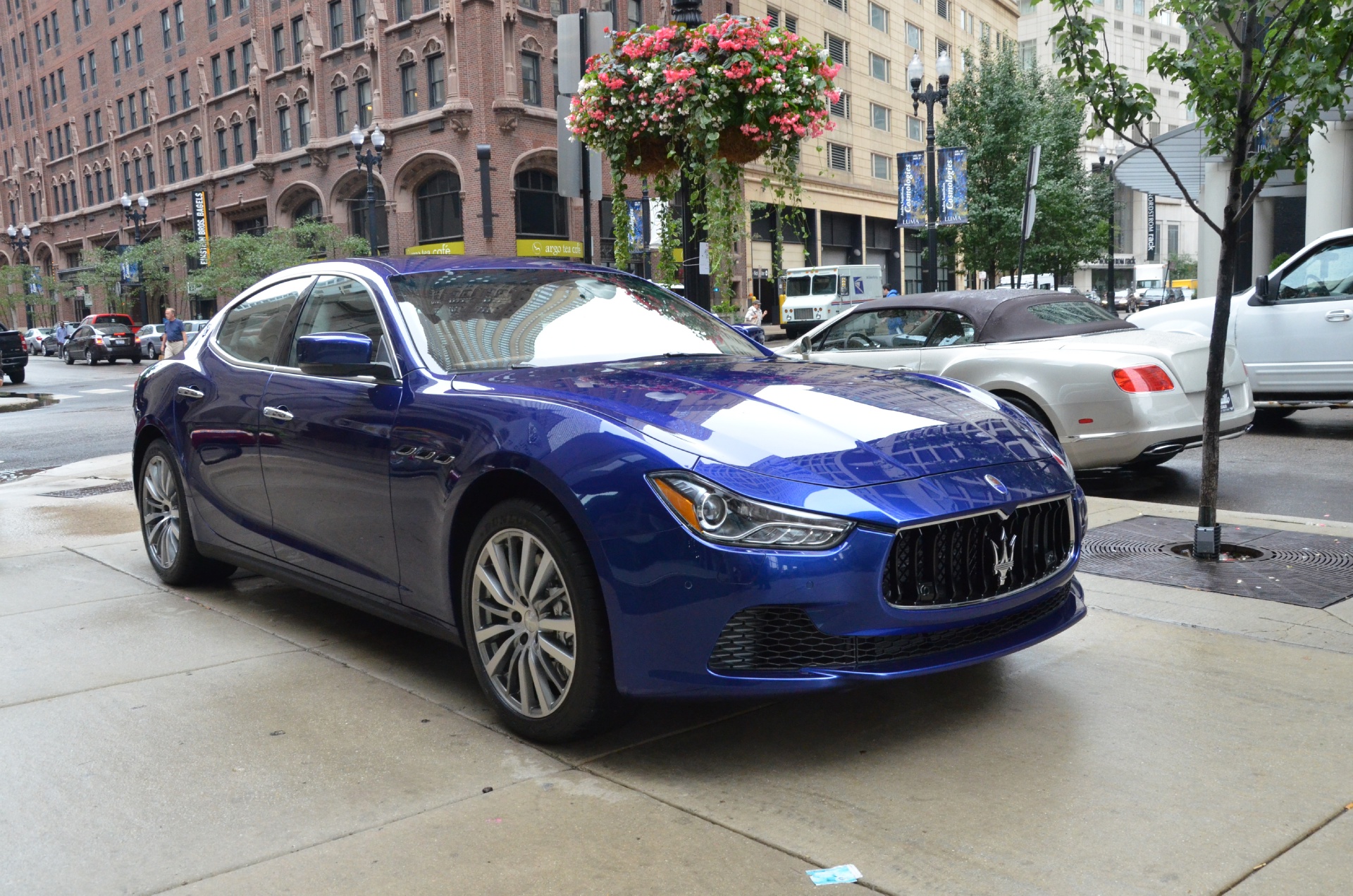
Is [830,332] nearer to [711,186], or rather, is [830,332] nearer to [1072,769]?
[711,186]

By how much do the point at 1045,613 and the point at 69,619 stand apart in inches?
167

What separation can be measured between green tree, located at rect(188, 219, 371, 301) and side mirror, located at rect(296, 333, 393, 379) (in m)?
43.1

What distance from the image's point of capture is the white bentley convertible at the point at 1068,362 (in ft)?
26.4

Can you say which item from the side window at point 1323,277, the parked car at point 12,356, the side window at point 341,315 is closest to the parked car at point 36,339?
the parked car at point 12,356

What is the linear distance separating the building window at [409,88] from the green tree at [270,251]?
18.2 feet

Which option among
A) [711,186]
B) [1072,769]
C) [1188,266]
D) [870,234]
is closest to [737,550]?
[1072,769]

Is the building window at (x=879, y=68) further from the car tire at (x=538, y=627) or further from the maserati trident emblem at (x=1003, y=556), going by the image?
the car tire at (x=538, y=627)

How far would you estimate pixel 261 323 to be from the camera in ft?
17.5

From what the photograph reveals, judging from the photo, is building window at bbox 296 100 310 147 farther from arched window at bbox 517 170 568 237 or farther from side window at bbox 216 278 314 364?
side window at bbox 216 278 314 364

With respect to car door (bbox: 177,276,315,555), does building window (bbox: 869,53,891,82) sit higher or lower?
higher

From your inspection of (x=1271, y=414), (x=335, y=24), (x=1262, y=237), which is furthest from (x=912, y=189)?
(x=335, y=24)

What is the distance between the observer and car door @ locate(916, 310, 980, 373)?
8977 millimetres

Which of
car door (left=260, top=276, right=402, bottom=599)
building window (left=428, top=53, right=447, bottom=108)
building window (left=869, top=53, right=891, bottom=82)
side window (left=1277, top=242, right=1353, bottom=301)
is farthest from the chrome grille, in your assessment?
building window (left=869, top=53, right=891, bottom=82)

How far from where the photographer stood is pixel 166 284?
59938mm
